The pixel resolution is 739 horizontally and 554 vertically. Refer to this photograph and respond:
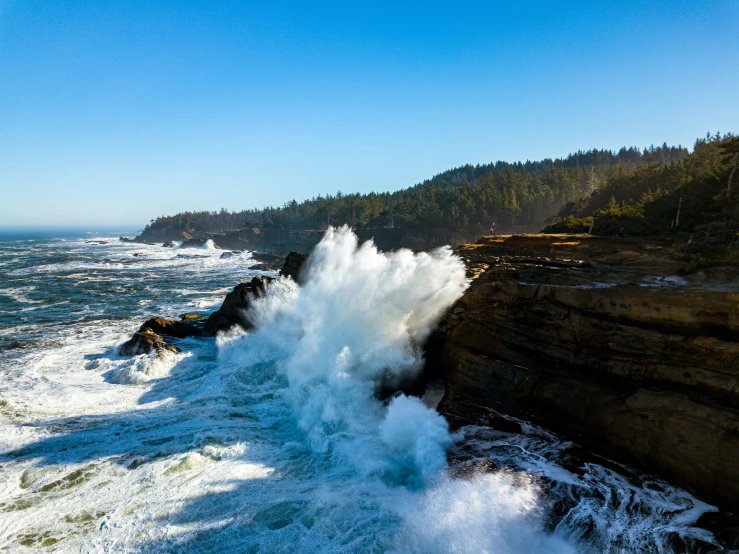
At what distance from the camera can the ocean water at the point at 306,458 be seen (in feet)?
29.3

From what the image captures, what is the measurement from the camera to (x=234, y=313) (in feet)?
83.1

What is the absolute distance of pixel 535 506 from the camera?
9383mm

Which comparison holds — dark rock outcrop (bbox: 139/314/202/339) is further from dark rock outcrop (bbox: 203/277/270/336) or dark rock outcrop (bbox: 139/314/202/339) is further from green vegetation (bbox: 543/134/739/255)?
green vegetation (bbox: 543/134/739/255)

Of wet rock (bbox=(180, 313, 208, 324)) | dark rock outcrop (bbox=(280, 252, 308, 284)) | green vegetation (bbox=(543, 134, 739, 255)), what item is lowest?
wet rock (bbox=(180, 313, 208, 324))

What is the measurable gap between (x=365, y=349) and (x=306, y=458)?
5.54 m

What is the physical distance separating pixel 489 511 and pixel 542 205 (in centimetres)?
7308

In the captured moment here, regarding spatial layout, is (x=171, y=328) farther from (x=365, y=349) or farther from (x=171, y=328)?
(x=365, y=349)

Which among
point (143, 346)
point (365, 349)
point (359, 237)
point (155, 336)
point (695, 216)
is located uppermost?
point (695, 216)

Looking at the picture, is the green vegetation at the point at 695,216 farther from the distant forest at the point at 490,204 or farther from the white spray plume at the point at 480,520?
the distant forest at the point at 490,204

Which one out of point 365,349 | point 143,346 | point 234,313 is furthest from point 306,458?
point 234,313

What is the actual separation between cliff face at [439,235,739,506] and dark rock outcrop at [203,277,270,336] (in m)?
13.9

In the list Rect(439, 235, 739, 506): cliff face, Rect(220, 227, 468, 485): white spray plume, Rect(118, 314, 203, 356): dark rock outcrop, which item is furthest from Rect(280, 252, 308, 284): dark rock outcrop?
Rect(439, 235, 739, 506): cliff face

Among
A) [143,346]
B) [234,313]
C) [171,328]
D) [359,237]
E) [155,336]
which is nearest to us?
[143,346]

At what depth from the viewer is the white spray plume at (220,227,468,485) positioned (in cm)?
1224
